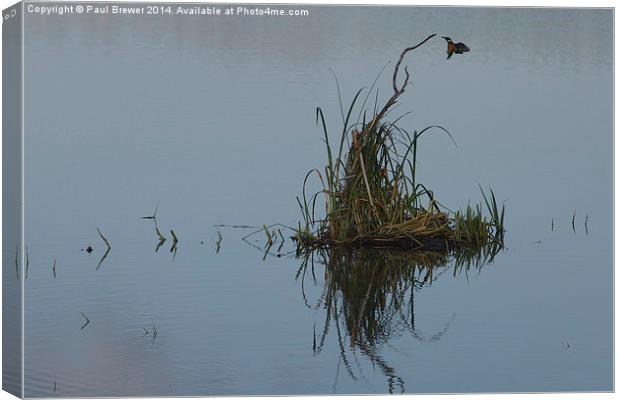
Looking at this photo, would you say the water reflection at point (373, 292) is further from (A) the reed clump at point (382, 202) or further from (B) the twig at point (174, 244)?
(B) the twig at point (174, 244)

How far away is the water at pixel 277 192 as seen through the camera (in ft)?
20.5

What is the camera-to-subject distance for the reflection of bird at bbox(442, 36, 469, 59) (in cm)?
656

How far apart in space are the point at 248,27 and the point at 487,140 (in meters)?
1.01

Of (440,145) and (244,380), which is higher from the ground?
(440,145)

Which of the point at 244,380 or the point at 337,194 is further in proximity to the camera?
the point at 337,194

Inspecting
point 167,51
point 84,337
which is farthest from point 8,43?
point 84,337

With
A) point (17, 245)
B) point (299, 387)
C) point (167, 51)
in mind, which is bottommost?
point (299, 387)

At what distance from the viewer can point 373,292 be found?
6.68 meters

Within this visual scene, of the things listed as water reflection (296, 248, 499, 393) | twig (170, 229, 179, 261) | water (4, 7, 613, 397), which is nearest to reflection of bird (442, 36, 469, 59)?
water (4, 7, 613, 397)

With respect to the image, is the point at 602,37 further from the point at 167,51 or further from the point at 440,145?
the point at 167,51

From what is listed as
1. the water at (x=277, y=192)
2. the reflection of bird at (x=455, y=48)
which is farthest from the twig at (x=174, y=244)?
the reflection of bird at (x=455, y=48)

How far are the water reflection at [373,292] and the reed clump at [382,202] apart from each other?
2.8 inches

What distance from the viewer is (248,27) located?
6441 mm

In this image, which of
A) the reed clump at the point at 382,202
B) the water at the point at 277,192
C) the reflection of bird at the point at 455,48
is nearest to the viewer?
the water at the point at 277,192
